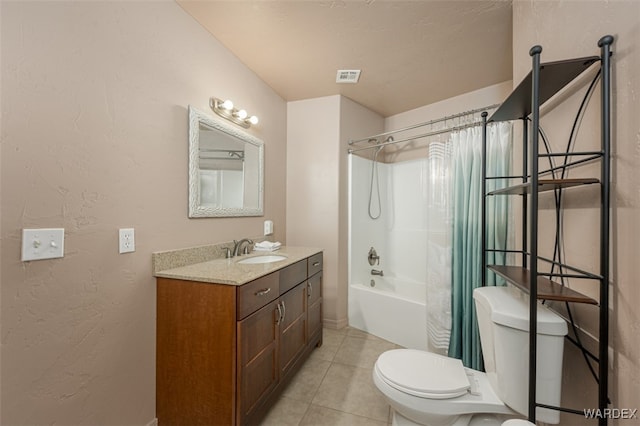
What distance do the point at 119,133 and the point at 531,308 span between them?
1.88 m

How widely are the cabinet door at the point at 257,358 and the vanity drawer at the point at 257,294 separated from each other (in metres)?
0.03

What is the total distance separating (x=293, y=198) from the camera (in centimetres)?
279

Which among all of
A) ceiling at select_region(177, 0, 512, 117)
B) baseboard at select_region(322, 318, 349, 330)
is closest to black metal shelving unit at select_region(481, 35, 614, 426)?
ceiling at select_region(177, 0, 512, 117)

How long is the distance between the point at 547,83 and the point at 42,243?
2083mm

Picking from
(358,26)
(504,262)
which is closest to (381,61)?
(358,26)

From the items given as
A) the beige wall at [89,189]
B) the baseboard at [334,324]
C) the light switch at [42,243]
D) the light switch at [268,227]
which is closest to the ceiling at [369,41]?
the beige wall at [89,189]

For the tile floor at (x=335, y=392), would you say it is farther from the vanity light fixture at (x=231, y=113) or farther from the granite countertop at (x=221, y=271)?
the vanity light fixture at (x=231, y=113)

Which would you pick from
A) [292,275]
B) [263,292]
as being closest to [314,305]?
[292,275]

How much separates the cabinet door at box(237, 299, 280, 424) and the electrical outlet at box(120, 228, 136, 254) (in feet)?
2.16

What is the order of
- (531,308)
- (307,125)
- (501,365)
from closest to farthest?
(531,308) < (501,365) < (307,125)

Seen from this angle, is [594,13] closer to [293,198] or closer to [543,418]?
[543,418]

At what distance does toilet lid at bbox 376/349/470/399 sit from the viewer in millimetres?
1133

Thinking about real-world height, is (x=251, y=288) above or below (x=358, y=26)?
below

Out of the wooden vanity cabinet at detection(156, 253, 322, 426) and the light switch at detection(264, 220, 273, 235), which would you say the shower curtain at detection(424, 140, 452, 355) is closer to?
the wooden vanity cabinet at detection(156, 253, 322, 426)
